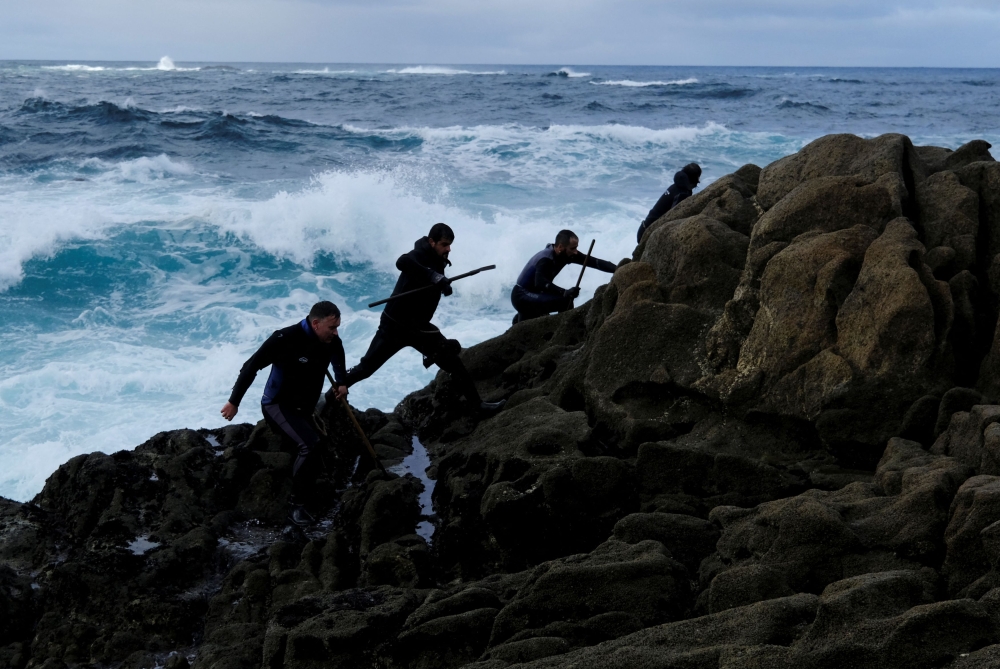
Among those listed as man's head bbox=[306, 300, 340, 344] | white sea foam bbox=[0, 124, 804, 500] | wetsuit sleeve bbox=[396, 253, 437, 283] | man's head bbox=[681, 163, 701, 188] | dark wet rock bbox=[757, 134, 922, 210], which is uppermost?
dark wet rock bbox=[757, 134, 922, 210]

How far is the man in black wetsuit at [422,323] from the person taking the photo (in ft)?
27.2

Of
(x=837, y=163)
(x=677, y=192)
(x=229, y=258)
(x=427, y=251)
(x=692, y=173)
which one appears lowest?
(x=229, y=258)

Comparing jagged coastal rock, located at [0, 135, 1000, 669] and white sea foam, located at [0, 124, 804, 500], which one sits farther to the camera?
white sea foam, located at [0, 124, 804, 500]

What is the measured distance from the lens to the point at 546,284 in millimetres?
9977

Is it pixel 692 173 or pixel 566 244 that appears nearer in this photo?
pixel 566 244

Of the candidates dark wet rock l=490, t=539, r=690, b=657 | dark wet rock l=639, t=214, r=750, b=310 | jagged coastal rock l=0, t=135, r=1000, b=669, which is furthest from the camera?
dark wet rock l=639, t=214, r=750, b=310

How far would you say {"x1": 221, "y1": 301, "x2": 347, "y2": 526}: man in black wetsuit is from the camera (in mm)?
7199

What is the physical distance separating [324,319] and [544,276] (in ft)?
11.0

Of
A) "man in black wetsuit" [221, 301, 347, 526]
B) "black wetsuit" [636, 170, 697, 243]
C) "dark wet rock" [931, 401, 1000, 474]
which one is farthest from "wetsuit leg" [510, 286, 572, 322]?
"dark wet rock" [931, 401, 1000, 474]

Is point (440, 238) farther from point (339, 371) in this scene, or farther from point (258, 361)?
point (258, 361)

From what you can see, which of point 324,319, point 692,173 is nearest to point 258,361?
point 324,319

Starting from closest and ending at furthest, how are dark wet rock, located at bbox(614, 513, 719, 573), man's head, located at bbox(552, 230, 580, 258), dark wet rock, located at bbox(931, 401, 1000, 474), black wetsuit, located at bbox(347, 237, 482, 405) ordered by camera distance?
dark wet rock, located at bbox(931, 401, 1000, 474) → dark wet rock, located at bbox(614, 513, 719, 573) → black wetsuit, located at bbox(347, 237, 482, 405) → man's head, located at bbox(552, 230, 580, 258)

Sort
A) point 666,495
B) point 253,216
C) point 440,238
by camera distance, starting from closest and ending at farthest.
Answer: point 666,495 < point 440,238 < point 253,216

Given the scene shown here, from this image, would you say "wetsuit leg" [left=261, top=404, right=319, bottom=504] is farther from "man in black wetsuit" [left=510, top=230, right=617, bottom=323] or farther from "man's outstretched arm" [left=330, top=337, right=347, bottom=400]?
"man in black wetsuit" [left=510, top=230, right=617, bottom=323]
